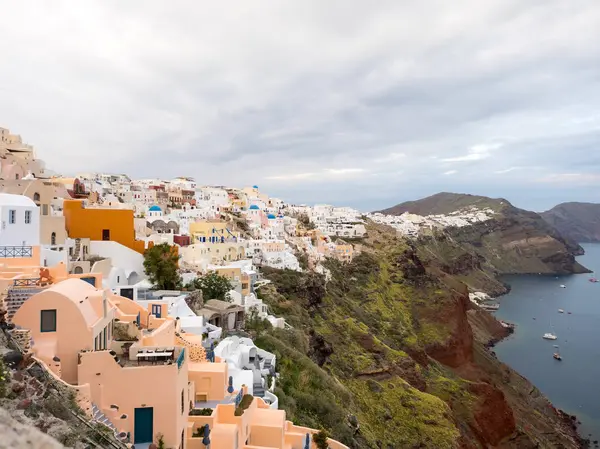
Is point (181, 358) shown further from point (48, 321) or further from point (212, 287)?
point (212, 287)

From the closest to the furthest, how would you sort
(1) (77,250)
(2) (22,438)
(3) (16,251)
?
(2) (22,438), (3) (16,251), (1) (77,250)

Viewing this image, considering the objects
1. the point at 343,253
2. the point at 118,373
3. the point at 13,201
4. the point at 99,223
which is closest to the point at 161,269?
the point at 99,223

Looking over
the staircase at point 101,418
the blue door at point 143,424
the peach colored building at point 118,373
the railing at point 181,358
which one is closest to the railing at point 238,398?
the peach colored building at point 118,373

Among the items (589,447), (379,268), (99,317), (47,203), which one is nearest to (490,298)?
(379,268)

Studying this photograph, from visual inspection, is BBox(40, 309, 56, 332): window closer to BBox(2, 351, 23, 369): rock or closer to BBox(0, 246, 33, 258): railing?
BBox(2, 351, 23, 369): rock

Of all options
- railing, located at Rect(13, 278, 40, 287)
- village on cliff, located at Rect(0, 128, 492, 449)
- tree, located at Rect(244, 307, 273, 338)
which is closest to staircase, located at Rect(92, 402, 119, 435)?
village on cliff, located at Rect(0, 128, 492, 449)

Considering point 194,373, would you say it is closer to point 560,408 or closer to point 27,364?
point 27,364

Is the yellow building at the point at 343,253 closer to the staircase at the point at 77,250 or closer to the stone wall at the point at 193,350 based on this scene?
the staircase at the point at 77,250

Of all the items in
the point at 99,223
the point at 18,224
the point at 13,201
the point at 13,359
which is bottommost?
the point at 13,359
